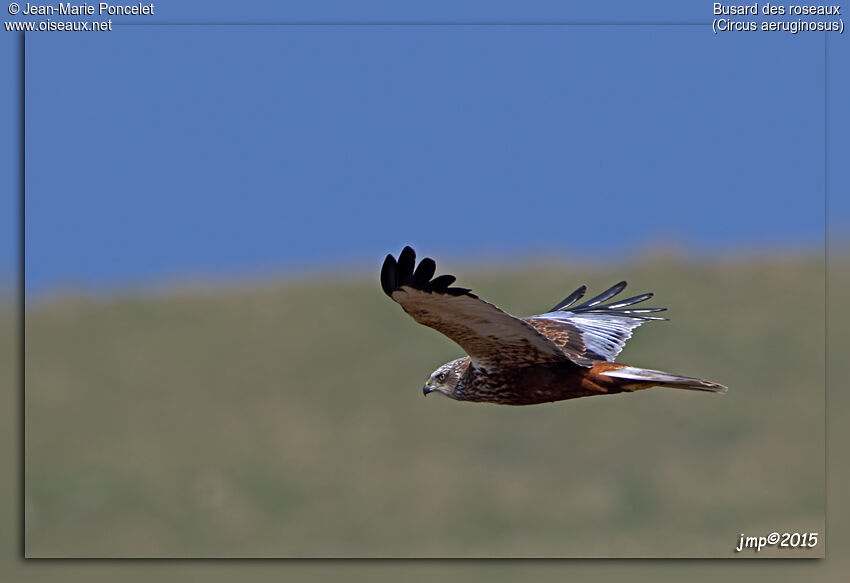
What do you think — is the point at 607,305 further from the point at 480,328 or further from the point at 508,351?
the point at 480,328

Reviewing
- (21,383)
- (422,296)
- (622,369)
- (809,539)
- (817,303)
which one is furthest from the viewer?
(817,303)

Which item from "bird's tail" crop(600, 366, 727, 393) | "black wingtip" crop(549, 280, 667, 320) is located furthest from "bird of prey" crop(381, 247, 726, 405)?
"black wingtip" crop(549, 280, 667, 320)

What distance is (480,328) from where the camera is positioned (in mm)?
7332

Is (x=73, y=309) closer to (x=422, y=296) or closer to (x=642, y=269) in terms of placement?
(x=642, y=269)

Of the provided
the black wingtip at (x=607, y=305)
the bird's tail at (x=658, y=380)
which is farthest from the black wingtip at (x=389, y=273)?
the black wingtip at (x=607, y=305)

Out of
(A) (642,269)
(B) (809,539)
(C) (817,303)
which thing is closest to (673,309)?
(A) (642,269)

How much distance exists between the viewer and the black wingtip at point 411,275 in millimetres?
6629

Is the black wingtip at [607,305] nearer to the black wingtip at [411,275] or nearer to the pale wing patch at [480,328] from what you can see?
the pale wing patch at [480,328]

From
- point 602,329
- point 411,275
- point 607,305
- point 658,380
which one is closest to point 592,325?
point 602,329

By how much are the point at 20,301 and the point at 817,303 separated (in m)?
14.7

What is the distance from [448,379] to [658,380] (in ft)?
5.26

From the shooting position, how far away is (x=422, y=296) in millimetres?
6828

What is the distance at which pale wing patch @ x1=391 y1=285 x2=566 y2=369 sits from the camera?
270 inches

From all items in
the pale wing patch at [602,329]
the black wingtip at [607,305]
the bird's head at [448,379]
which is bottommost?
the bird's head at [448,379]
